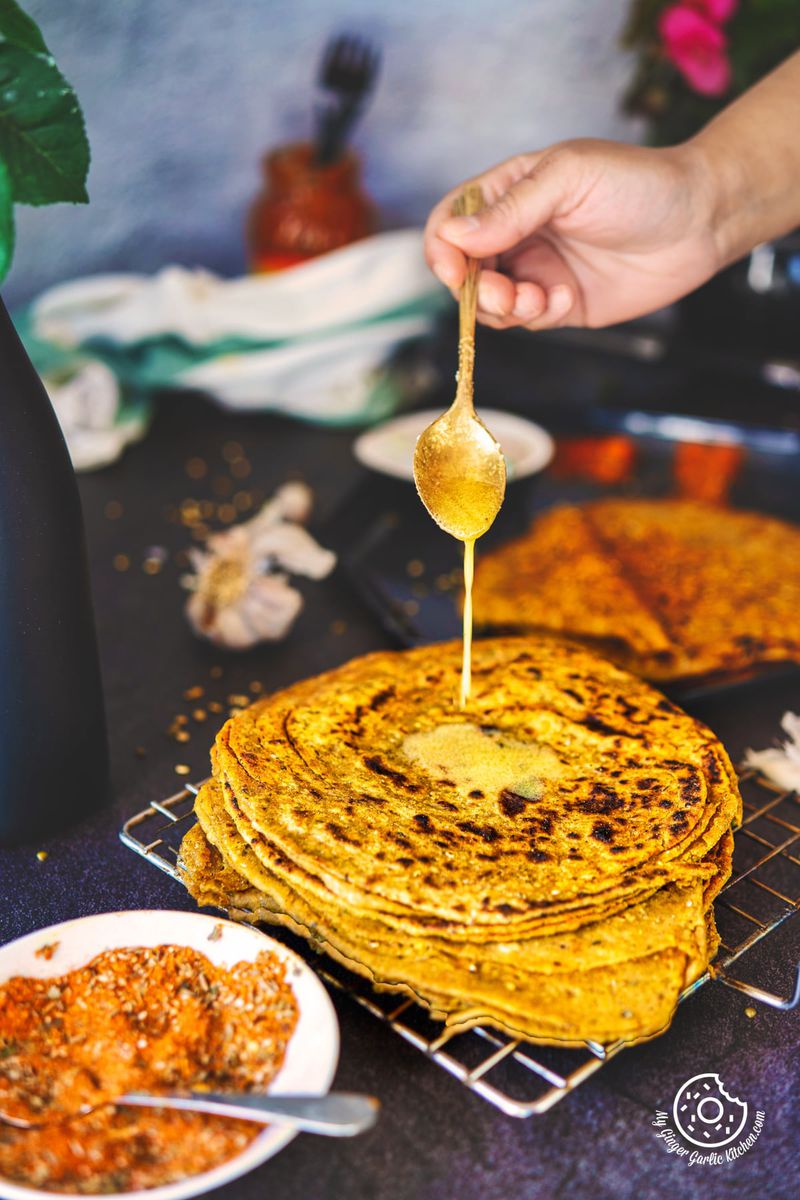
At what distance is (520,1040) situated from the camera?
132cm

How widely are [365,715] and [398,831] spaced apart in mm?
307

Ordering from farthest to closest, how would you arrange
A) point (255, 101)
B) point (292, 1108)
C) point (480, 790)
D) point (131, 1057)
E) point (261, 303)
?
1. point (255, 101)
2. point (261, 303)
3. point (480, 790)
4. point (131, 1057)
5. point (292, 1108)

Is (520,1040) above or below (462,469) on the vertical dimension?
below

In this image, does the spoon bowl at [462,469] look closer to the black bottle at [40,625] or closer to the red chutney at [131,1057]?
the black bottle at [40,625]

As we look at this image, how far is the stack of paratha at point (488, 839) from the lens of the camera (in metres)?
1.33

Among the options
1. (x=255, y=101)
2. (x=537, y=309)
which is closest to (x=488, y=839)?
(x=537, y=309)

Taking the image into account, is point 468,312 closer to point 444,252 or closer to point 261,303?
point 444,252

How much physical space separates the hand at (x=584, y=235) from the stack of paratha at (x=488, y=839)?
757 mm

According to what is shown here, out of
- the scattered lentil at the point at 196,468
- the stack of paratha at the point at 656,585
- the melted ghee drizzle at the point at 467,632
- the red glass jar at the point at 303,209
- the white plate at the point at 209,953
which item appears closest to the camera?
the white plate at the point at 209,953

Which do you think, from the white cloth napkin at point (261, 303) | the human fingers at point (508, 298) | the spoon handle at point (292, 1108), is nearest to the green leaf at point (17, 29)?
the human fingers at point (508, 298)

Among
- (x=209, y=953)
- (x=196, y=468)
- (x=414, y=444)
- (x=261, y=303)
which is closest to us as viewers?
(x=209, y=953)

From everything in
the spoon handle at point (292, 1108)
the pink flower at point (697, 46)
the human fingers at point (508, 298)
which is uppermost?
the pink flower at point (697, 46)

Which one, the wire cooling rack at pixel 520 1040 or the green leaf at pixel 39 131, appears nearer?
the wire cooling rack at pixel 520 1040
